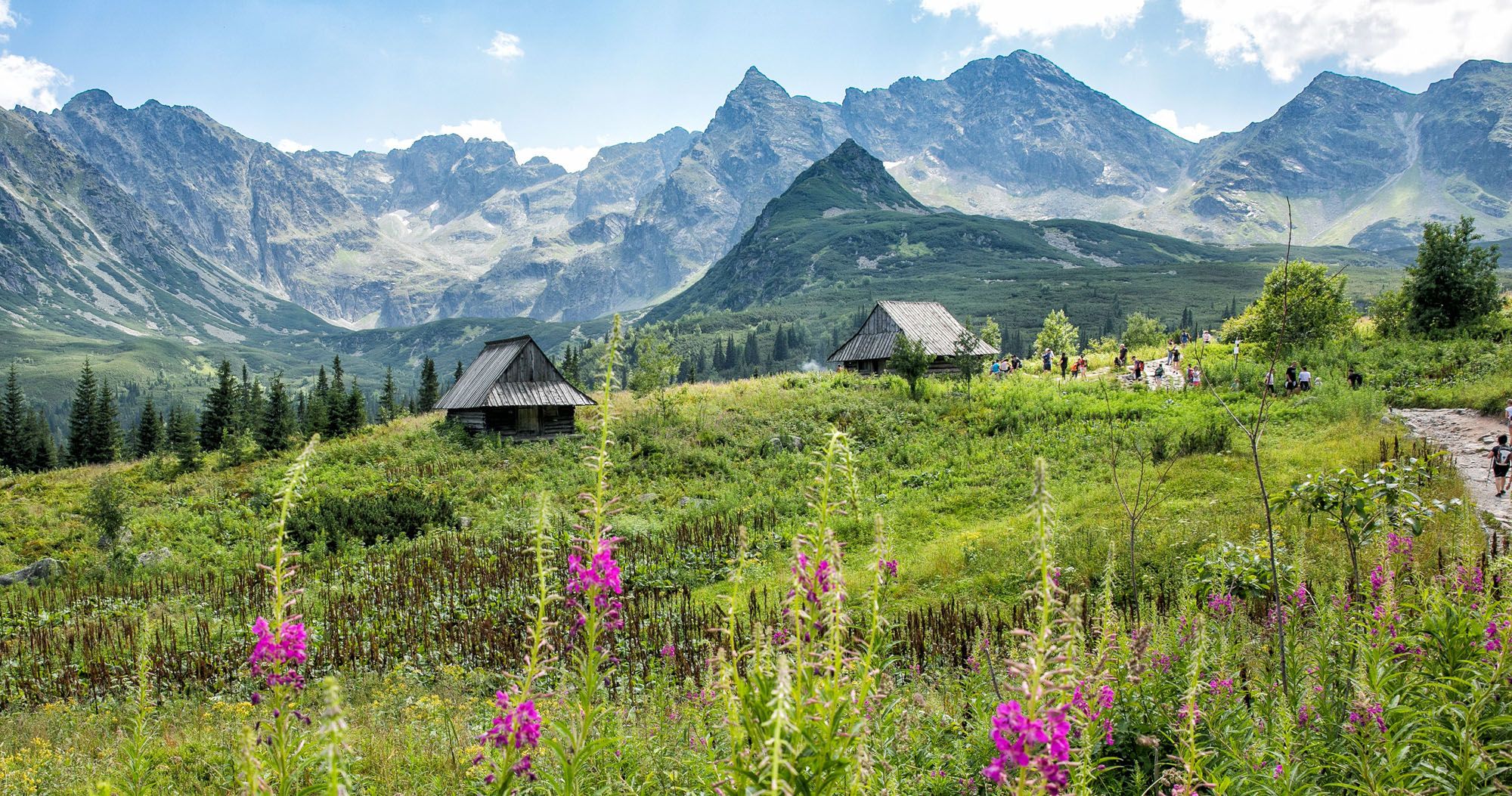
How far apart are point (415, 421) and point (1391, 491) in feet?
138

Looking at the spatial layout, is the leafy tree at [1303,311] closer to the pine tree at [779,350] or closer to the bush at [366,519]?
the bush at [366,519]

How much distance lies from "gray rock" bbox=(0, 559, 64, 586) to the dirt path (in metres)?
33.4

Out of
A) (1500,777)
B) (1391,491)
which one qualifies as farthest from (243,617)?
(1391,491)

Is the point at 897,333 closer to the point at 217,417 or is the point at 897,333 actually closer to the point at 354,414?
the point at 354,414

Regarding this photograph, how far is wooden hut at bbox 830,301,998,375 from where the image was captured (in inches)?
1909

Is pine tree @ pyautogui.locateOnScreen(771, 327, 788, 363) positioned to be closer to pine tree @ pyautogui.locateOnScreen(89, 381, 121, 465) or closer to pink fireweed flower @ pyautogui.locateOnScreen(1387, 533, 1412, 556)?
pine tree @ pyautogui.locateOnScreen(89, 381, 121, 465)

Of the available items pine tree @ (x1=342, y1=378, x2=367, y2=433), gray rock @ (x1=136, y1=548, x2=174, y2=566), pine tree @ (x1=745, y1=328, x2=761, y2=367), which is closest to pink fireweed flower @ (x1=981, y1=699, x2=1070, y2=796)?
gray rock @ (x1=136, y1=548, x2=174, y2=566)

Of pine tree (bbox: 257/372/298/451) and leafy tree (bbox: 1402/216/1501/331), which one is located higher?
leafy tree (bbox: 1402/216/1501/331)

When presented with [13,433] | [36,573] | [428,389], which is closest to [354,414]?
[36,573]

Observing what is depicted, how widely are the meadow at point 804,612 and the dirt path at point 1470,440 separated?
714 millimetres

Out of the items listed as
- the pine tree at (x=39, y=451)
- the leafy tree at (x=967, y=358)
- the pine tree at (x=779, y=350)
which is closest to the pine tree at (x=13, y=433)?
the pine tree at (x=39, y=451)

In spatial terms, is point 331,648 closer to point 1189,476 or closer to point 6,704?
point 6,704

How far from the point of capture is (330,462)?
32.6 meters

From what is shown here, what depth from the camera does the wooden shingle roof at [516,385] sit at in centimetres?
3619
